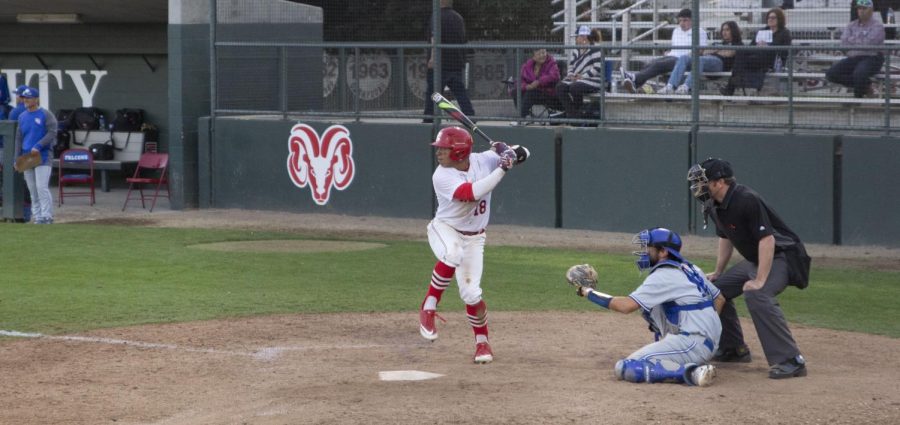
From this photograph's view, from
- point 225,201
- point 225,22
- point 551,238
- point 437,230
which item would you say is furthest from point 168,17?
point 437,230

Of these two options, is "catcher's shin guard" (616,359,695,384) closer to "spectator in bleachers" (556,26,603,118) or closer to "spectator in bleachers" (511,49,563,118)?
"spectator in bleachers" (556,26,603,118)

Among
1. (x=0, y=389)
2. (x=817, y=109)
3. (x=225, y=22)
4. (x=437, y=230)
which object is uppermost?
(x=225, y=22)

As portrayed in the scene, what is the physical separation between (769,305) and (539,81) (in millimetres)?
9281

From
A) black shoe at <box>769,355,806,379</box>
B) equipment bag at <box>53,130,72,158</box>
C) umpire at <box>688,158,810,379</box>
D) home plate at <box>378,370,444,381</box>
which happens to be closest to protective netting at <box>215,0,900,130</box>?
equipment bag at <box>53,130,72,158</box>

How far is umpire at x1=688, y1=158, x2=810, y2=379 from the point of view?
803 centimetres

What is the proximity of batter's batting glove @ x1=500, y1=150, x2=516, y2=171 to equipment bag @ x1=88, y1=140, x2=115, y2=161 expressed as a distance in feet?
46.9

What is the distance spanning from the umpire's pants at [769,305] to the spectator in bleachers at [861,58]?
7379 millimetres

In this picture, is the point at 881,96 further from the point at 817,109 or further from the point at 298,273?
the point at 298,273

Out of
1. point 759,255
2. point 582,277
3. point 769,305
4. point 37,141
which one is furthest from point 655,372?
point 37,141

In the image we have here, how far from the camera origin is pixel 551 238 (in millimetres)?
16281

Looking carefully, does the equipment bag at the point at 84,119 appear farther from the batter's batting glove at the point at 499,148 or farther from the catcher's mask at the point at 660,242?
the catcher's mask at the point at 660,242

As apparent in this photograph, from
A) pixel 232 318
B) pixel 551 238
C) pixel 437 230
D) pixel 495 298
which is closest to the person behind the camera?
pixel 437 230

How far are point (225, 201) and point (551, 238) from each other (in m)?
6.10

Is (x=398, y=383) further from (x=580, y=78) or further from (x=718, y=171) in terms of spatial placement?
(x=580, y=78)
